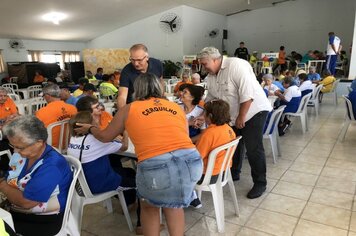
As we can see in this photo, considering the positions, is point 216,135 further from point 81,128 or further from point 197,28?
point 197,28

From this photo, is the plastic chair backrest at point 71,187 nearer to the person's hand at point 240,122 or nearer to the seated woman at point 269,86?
the person's hand at point 240,122

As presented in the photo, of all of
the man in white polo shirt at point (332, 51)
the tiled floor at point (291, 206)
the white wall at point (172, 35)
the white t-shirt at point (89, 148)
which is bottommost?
the tiled floor at point (291, 206)

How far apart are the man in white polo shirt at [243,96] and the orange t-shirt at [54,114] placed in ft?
4.57

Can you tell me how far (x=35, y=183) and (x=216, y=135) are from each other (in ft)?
3.75

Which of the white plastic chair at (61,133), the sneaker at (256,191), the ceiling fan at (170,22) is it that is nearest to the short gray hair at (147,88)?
the white plastic chair at (61,133)

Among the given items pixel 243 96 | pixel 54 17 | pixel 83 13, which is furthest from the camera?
pixel 83 13

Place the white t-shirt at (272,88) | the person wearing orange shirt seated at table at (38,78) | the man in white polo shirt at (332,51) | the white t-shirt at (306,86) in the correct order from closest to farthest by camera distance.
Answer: the white t-shirt at (272,88)
the white t-shirt at (306,86)
the man in white polo shirt at (332,51)
the person wearing orange shirt seated at table at (38,78)

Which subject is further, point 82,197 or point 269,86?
point 269,86

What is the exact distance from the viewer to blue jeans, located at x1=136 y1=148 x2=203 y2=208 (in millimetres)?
1371

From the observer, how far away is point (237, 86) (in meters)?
2.32

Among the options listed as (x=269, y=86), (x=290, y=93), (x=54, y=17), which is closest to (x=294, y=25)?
(x=269, y=86)

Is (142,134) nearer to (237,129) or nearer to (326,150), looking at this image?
(237,129)

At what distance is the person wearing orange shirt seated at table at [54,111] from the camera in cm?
263

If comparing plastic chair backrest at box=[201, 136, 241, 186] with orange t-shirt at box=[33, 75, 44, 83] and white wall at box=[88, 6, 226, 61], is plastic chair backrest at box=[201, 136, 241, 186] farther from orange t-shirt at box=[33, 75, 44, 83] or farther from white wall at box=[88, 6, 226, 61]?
orange t-shirt at box=[33, 75, 44, 83]
